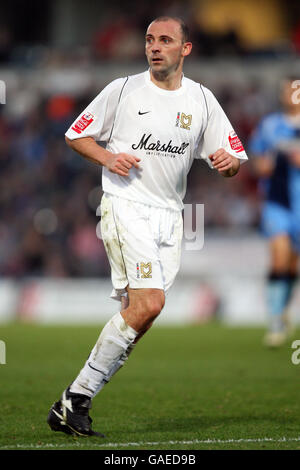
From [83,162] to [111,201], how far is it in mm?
14720

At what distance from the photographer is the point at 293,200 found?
1232 cm

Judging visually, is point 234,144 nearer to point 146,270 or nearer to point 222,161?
point 222,161

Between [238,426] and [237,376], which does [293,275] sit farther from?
[238,426]

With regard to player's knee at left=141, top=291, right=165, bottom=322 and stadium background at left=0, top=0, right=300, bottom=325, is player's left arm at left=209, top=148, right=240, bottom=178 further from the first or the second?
stadium background at left=0, top=0, right=300, bottom=325

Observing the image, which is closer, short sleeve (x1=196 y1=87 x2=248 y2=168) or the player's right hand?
the player's right hand

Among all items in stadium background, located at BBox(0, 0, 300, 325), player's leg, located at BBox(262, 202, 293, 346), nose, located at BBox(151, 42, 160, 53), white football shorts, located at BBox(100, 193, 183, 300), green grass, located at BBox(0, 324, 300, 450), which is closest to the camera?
green grass, located at BBox(0, 324, 300, 450)

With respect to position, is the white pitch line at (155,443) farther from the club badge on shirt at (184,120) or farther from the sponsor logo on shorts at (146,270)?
the club badge on shirt at (184,120)

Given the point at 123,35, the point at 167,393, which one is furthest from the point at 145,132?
the point at 123,35

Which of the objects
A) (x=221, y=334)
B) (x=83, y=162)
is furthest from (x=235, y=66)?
(x=221, y=334)

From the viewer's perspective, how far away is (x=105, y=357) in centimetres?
621

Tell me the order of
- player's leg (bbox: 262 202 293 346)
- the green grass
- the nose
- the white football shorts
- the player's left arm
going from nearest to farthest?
the green grass
the white football shorts
the nose
the player's left arm
player's leg (bbox: 262 202 293 346)

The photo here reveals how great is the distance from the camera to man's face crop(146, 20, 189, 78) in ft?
21.2

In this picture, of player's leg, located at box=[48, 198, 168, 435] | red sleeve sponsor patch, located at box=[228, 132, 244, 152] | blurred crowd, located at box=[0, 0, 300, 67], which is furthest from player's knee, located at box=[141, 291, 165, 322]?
blurred crowd, located at box=[0, 0, 300, 67]

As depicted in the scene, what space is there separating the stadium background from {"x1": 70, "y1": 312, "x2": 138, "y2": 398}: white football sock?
1093cm
